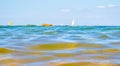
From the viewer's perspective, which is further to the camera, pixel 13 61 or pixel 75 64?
pixel 13 61

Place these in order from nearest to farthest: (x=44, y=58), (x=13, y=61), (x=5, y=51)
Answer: (x=13, y=61) < (x=44, y=58) < (x=5, y=51)

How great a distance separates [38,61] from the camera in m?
2.95

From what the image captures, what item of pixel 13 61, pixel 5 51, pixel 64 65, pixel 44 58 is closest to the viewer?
pixel 64 65

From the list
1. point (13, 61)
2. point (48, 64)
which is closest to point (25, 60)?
point (13, 61)

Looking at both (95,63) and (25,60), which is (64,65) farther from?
(25,60)

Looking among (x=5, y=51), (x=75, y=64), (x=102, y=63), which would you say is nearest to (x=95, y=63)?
(x=102, y=63)

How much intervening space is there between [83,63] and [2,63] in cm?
98

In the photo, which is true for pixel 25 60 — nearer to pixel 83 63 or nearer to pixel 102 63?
pixel 83 63

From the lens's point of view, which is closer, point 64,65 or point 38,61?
point 64,65

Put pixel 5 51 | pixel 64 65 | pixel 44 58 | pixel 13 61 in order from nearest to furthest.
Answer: pixel 64 65 < pixel 13 61 < pixel 44 58 < pixel 5 51

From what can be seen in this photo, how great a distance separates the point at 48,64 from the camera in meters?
2.73

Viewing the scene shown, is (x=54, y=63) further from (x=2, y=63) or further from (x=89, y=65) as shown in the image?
(x=2, y=63)

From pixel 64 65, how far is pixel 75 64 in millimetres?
135

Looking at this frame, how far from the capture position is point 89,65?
8.76ft
